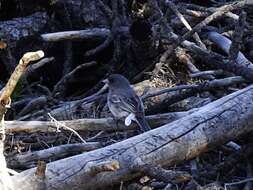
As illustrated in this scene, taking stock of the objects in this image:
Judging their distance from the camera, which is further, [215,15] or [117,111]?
[215,15]

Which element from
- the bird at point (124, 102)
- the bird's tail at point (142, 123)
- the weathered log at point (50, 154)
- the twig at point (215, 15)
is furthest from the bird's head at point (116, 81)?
the weathered log at point (50, 154)

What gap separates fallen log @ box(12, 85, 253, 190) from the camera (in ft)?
14.2

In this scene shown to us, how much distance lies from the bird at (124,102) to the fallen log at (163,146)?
0.85 meters

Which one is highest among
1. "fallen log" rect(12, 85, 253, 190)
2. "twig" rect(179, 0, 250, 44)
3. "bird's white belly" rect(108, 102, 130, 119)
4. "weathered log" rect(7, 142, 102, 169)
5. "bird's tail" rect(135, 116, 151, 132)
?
"twig" rect(179, 0, 250, 44)

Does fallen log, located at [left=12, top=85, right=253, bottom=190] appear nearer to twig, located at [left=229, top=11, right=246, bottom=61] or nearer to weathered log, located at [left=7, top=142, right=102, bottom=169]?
weathered log, located at [left=7, top=142, right=102, bottom=169]

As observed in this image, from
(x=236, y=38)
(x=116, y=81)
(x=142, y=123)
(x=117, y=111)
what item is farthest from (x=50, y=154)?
(x=236, y=38)

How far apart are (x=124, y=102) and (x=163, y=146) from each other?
2296 millimetres

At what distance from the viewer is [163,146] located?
4.71m

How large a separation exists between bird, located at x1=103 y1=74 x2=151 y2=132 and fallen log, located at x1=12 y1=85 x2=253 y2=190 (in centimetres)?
85

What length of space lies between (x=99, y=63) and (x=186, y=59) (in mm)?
1251

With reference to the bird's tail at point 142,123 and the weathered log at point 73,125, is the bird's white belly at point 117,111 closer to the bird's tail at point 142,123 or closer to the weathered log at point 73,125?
the bird's tail at point 142,123

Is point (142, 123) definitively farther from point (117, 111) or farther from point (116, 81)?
point (116, 81)

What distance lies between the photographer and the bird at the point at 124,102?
6019mm

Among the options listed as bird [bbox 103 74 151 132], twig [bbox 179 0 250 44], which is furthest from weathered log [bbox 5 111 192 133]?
twig [bbox 179 0 250 44]
